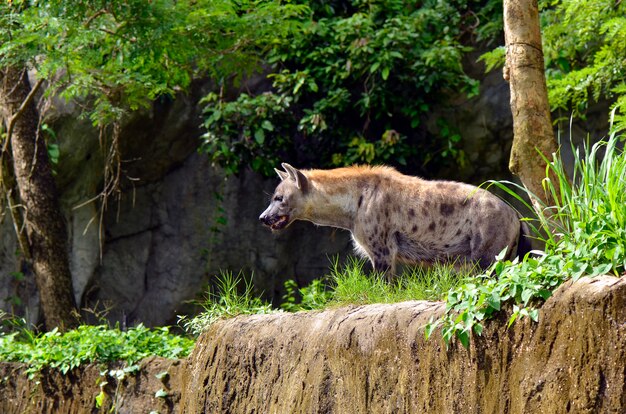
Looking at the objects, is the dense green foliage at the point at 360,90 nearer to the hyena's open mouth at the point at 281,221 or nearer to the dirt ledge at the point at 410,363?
the hyena's open mouth at the point at 281,221

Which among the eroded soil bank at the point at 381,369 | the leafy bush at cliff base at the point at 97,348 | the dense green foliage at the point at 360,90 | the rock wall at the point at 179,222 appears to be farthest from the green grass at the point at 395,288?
the rock wall at the point at 179,222

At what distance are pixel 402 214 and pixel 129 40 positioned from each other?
134 inches

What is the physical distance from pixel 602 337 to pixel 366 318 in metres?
2.32

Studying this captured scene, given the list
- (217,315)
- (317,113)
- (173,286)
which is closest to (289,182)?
(217,315)

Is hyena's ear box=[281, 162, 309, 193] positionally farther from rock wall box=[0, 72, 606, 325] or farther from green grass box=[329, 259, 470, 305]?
rock wall box=[0, 72, 606, 325]

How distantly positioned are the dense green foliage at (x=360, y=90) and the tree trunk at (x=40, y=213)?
240cm

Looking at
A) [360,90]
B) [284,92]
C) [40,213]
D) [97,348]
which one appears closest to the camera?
[97,348]

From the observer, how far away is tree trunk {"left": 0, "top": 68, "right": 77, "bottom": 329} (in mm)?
A: 11547

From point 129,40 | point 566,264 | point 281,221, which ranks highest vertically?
point 129,40

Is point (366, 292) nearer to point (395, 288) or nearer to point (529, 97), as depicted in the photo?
point (395, 288)

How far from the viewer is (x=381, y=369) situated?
6082mm

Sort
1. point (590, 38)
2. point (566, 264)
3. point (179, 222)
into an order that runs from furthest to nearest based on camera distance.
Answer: point (179, 222) → point (590, 38) → point (566, 264)

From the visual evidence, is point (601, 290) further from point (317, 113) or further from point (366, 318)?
point (317, 113)

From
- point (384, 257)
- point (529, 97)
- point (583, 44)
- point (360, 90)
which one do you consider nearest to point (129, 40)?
point (384, 257)
